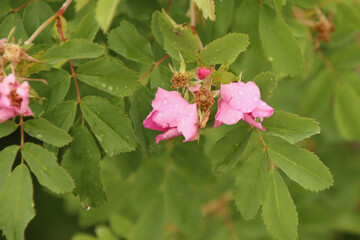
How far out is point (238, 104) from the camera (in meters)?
0.94

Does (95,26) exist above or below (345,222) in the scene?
above

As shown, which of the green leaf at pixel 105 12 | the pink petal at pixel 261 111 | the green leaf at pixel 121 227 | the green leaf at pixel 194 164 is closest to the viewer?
the green leaf at pixel 105 12

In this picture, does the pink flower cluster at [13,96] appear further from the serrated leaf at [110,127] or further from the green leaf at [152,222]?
the green leaf at [152,222]

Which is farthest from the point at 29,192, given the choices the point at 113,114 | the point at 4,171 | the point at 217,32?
the point at 217,32

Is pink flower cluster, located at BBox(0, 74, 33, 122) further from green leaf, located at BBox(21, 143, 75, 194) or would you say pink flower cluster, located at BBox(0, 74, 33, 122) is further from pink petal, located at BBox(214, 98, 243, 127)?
pink petal, located at BBox(214, 98, 243, 127)

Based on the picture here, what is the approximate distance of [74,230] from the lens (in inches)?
127

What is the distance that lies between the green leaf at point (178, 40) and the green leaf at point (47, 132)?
314 mm

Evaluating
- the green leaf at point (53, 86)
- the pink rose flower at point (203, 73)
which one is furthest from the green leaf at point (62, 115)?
the pink rose flower at point (203, 73)

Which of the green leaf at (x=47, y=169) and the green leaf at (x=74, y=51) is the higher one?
the green leaf at (x=74, y=51)

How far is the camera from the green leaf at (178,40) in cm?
104

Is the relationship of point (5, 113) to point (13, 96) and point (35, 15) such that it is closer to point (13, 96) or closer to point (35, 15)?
point (13, 96)

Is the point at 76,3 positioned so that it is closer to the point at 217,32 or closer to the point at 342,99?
the point at 217,32

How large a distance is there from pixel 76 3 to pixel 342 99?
42.6 inches

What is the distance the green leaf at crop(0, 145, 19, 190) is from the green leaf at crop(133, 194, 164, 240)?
0.72 meters
